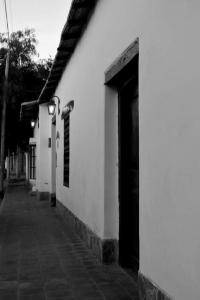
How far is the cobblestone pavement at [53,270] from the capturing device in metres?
4.72

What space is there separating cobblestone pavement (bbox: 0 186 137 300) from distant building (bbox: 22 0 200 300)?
1.00ft

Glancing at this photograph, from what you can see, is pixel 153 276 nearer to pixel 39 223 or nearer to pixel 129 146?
pixel 129 146

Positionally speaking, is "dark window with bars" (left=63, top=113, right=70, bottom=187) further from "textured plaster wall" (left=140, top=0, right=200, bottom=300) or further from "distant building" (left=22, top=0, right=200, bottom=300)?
"textured plaster wall" (left=140, top=0, right=200, bottom=300)

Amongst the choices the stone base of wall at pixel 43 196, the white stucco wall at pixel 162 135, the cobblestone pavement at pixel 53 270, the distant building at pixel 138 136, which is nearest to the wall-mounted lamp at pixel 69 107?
the distant building at pixel 138 136

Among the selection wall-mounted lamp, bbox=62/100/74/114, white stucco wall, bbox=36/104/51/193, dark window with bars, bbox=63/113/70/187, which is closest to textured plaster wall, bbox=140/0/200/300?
wall-mounted lamp, bbox=62/100/74/114

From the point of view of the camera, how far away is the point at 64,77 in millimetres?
10875

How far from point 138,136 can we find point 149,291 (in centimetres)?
188

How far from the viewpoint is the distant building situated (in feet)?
10.9

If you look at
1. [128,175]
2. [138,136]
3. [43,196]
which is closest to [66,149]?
[128,175]

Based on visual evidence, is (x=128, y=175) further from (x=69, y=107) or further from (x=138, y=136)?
(x=69, y=107)

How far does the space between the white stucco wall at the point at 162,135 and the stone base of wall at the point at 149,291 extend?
0.18 feet

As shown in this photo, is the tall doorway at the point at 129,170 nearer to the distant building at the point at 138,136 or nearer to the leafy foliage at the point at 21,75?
the distant building at the point at 138,136

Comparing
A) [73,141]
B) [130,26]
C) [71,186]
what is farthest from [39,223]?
[130,26]

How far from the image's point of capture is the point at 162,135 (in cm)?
385
